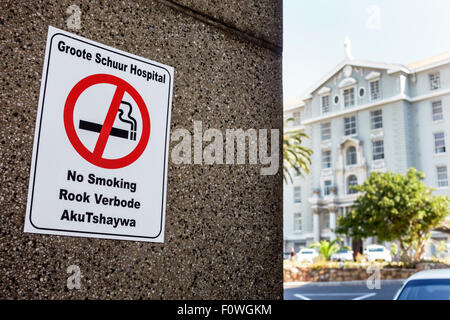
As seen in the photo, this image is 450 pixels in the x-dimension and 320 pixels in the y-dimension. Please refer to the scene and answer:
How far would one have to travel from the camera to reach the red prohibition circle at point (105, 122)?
54.9 inches

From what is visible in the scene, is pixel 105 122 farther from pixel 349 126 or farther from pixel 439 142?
pixel 349 126

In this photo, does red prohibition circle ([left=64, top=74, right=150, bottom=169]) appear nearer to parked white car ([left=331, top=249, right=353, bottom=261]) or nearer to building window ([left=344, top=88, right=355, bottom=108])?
parked white car ([left=331, top=249, right=353, bottom=261])

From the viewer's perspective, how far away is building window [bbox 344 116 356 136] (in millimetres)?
42094

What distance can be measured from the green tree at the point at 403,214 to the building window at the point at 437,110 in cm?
1541

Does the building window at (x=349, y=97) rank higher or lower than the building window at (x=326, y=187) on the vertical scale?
higher

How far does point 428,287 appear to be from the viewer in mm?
4422

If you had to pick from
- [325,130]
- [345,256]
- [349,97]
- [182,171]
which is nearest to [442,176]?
[349,97]

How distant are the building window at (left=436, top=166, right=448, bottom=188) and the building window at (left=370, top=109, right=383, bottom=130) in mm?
5951

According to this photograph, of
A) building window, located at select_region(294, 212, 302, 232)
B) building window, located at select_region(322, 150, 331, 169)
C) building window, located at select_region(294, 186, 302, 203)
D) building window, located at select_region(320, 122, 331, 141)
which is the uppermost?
building window, located at select_region(320, 122, 331, 141)

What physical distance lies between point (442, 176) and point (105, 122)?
3928 cm

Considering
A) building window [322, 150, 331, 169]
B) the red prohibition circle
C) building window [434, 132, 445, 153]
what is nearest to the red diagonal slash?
the red prohibition circle

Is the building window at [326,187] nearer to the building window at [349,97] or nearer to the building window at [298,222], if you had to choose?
the building window at [298,222]

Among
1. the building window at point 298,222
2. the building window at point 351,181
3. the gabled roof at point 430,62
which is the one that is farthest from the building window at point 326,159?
the gabled roof at point 430,62

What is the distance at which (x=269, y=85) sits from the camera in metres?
1.97
